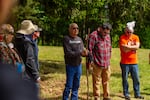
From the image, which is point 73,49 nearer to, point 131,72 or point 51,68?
point 131,72

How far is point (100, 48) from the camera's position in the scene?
9023mm

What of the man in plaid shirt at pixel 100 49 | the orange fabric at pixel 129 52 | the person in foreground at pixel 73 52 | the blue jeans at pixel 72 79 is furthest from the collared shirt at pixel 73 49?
→ the orange fabric at pixel 129 52

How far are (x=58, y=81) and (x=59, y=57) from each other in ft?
26.2

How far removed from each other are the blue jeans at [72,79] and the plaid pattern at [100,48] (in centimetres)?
50

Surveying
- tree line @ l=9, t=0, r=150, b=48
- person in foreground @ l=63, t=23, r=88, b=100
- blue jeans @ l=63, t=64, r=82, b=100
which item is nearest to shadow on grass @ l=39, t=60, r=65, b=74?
tree line @ l=9, t=0, r=150, b=48

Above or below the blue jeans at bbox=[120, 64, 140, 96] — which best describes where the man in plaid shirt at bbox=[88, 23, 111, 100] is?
above

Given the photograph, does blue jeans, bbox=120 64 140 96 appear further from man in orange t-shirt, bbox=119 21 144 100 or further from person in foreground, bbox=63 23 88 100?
person in foreground, bbox=63 23 88 100

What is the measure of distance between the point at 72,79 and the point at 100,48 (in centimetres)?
91

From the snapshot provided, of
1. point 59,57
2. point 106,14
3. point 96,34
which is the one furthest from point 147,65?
point 96,34

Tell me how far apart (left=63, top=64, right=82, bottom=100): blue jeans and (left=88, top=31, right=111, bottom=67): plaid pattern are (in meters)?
0.50

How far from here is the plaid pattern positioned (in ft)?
29.6

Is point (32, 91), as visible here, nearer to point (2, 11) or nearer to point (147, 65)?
point (2, 11)

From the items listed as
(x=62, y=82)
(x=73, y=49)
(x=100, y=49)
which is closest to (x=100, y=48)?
(x=100, y=49)

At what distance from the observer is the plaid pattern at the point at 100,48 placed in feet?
29.6
